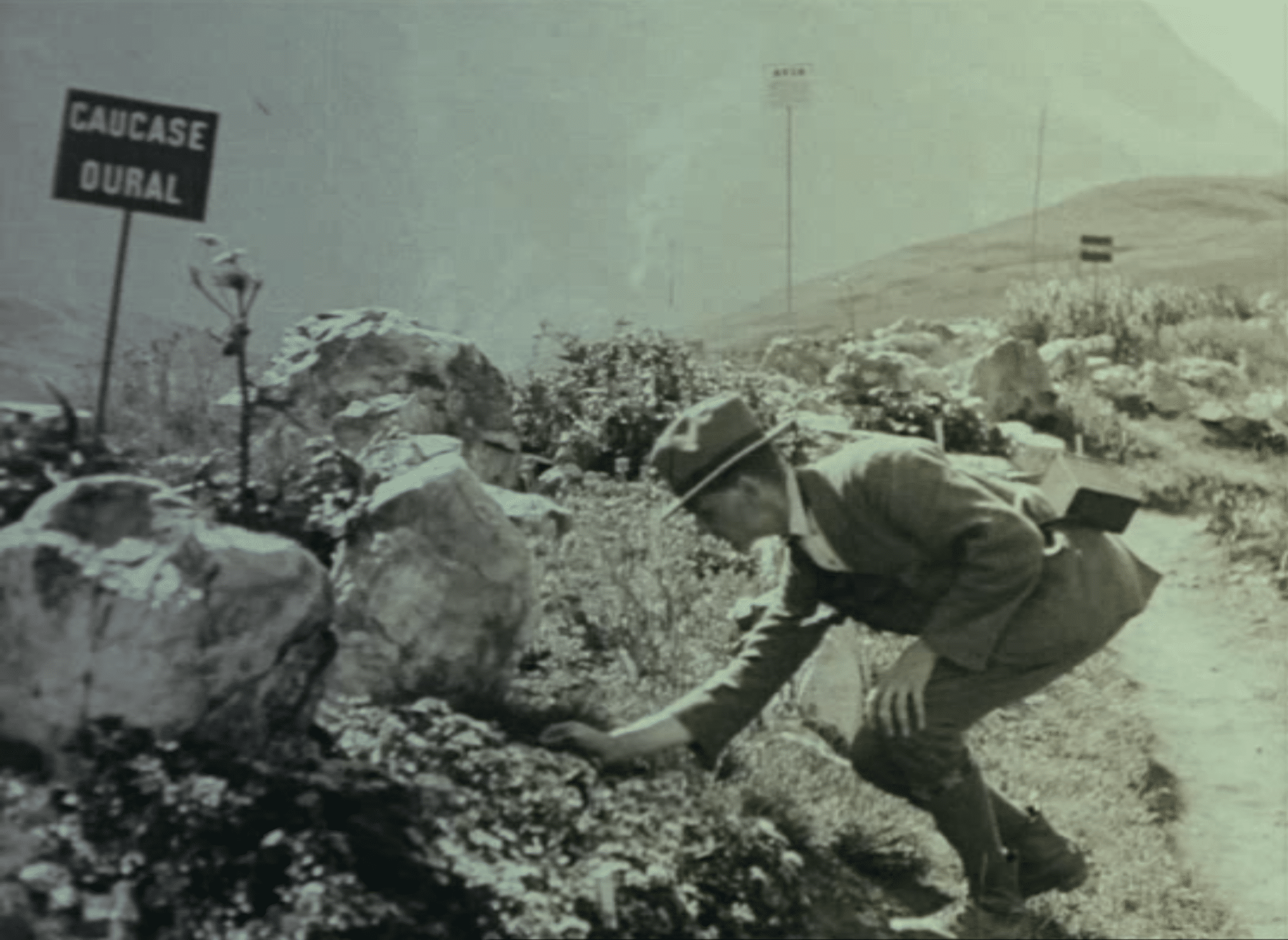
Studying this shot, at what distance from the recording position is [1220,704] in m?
6.14

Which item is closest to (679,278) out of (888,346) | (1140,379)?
(888,346)

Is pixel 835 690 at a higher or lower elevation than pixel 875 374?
lower

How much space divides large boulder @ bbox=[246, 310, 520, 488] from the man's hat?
1.57 meters

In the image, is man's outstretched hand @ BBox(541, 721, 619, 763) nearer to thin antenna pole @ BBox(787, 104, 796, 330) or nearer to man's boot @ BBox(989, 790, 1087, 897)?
man's boot @ BBox(989, 790, 1087, 897)

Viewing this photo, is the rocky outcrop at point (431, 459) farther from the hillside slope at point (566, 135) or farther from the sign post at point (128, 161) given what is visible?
the sign post at point (128, 161)

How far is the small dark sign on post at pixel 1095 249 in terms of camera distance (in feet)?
26.5

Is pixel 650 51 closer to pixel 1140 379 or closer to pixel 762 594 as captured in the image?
pixel 762 594

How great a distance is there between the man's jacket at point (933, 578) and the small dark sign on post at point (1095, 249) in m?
4.12

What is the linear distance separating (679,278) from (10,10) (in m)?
2.56

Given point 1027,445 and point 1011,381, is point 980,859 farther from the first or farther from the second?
point 1011,381

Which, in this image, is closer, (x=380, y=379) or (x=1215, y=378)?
(x=380, y=379)

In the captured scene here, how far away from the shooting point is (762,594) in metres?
5.82

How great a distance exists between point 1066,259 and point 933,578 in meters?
5.43

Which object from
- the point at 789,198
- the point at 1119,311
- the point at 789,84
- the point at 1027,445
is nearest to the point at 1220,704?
the point at 1027,445
